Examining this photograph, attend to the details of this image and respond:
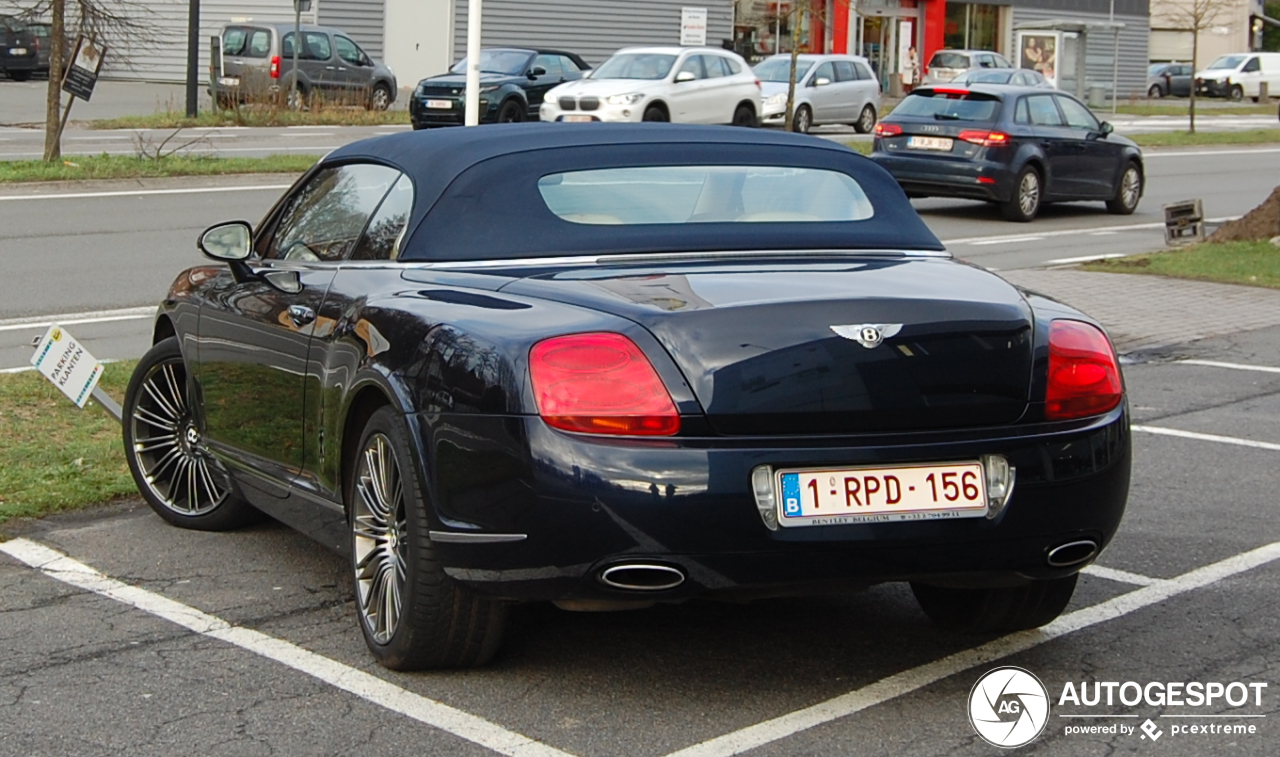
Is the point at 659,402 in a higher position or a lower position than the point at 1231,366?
higher

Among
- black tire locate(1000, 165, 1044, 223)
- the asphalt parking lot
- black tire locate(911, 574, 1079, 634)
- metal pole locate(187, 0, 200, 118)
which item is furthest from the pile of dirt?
metal pole locate(187, 0, 200, 118)

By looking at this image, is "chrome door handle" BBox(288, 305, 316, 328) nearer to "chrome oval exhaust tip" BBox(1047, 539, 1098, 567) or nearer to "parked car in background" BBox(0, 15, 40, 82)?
"chrome oval exhaust tip" BBox(1047, 539, 1098, 567)

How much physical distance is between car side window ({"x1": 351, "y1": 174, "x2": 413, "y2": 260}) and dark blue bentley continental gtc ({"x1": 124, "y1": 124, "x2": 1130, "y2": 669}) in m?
0.01

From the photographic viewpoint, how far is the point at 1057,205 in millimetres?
24609

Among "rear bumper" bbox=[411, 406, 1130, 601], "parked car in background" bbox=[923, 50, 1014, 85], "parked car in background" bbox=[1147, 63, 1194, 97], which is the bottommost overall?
"rear bumper" bbox=[411, 406, 1130, 601]

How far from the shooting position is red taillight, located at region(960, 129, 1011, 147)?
21109 millimetres

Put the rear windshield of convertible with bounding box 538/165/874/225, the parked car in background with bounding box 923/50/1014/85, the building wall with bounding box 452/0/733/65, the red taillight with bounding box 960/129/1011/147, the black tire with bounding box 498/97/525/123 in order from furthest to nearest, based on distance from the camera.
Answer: the parked car in background with bounding box 923/50/1014/85, the building wall with bounding box 452/0/733/65, the black tire with bounding box 498/97/525/123, the red taillight with bounding box 960/129/1011/147, the rear windshield of convertible with bounding box 538/165/874/225

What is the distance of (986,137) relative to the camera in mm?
21141

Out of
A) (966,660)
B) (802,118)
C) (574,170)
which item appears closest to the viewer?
(966,660)

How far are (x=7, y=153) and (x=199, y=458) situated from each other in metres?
19.3

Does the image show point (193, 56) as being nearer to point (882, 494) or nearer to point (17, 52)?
point (17, 52)

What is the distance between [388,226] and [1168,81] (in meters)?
68.8

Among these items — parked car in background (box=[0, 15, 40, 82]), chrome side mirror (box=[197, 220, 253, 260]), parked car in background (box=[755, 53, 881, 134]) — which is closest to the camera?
chrome side mirror (box=[197, 220, 253, 260])

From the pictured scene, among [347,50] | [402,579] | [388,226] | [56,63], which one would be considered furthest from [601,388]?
[347,50]
